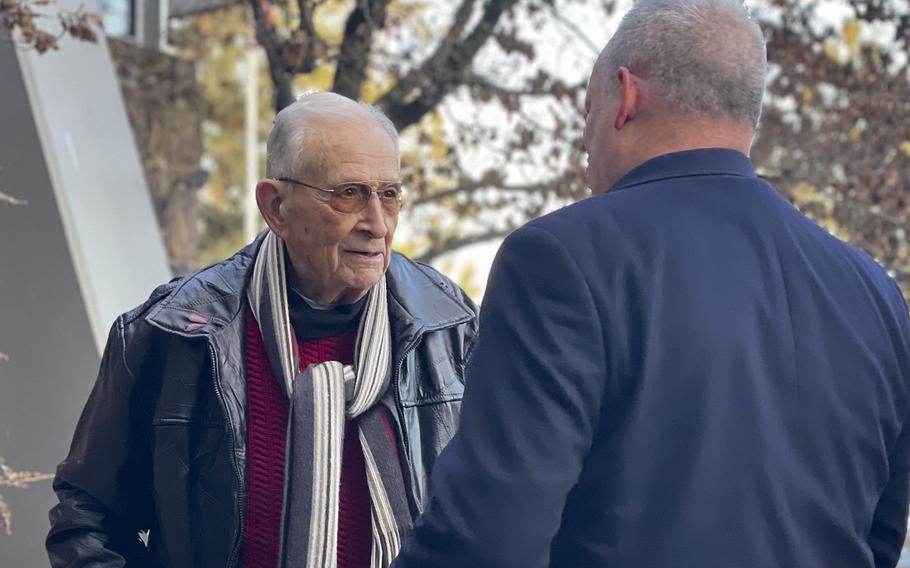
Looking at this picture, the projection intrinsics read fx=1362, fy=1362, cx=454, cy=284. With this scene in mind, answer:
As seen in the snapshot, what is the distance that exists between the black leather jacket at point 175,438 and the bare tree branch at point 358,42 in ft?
15.1

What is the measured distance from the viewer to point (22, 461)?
4.59 meters

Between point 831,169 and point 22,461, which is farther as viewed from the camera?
point 831,169

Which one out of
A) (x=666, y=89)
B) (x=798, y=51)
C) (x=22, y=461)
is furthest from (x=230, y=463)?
(x=798, y=51)

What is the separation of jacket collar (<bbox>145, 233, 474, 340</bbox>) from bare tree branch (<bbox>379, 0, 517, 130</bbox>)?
4.68m

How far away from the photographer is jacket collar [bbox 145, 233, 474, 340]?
9.56ft

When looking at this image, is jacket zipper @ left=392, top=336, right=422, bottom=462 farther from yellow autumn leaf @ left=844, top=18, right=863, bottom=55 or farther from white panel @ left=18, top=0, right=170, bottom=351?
yellow autumn leaf @ left=844, top=18, right=863, bottom=55

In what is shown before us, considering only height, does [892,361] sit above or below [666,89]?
below

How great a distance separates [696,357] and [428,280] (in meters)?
1.38

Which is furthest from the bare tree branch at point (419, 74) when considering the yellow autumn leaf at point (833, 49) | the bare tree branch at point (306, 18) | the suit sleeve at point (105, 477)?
the suit sleeve at point (105, 477)

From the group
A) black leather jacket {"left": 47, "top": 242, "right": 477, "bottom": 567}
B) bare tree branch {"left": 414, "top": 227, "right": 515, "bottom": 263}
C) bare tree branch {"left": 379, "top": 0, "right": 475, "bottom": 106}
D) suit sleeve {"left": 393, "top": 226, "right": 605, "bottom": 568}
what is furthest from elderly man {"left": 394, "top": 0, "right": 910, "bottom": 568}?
bare tree branch {"left": 414, "top": 227, "right": 515, "bottom": 263}

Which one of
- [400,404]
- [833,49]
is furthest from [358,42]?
[400,404]

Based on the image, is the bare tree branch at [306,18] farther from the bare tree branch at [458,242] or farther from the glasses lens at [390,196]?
the glasses lens at [390,196]

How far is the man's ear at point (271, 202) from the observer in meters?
3.16

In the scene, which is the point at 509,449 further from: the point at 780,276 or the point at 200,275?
the point at 200,275
